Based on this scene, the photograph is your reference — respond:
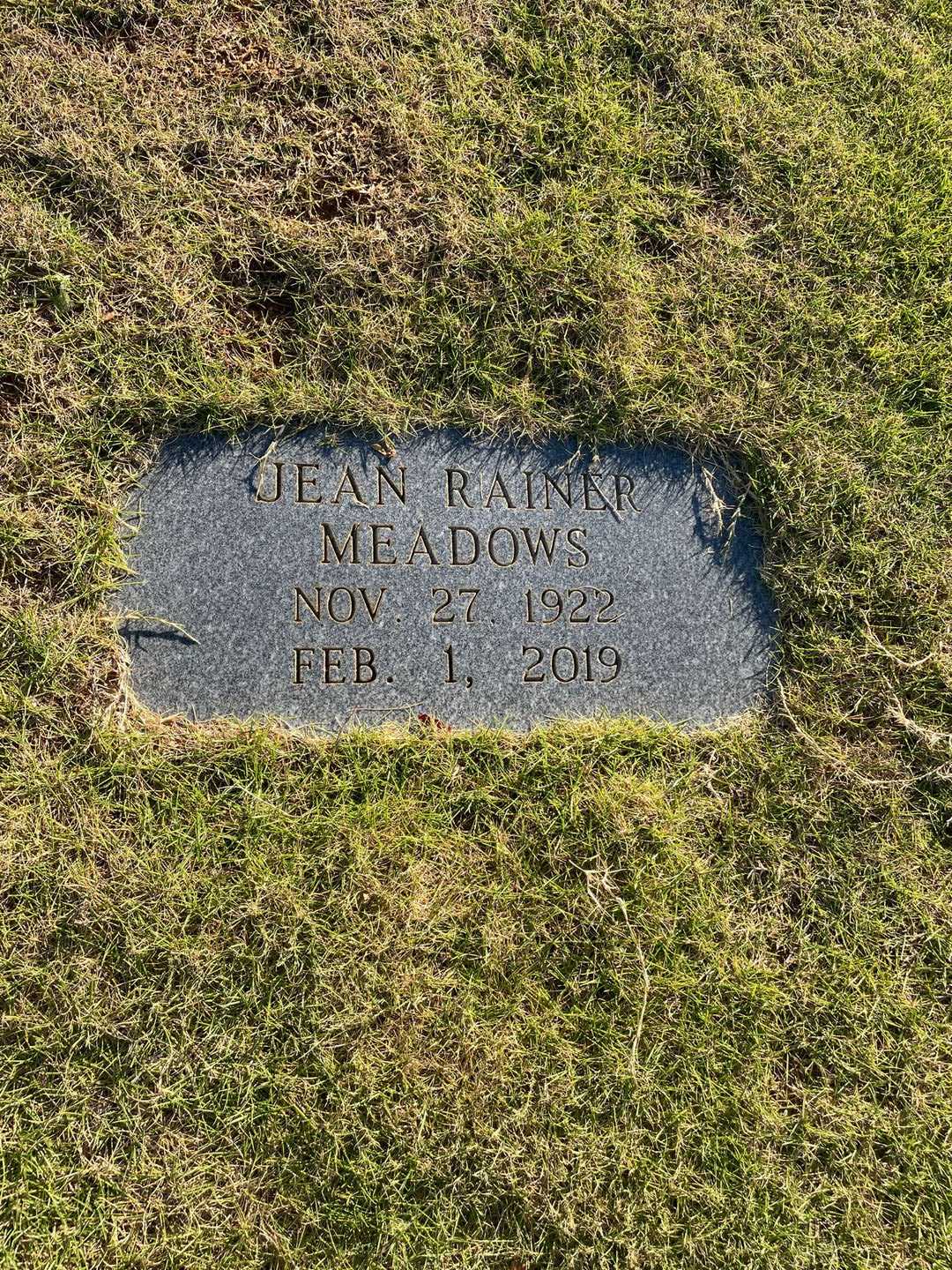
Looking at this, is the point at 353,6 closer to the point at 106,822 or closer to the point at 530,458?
the point at 530,458

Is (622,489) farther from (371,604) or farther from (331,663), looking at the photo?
(331,663)

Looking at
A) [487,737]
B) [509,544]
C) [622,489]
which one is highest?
[622,489]

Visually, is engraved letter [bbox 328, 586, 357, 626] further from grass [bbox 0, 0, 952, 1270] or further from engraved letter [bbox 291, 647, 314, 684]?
grass [bbox 0, 0, 952, 1270]

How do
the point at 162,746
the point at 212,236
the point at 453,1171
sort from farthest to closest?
the point at 212,236 → the point at 162,746 → the point at 453,1171

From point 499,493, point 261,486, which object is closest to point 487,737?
point 499,493

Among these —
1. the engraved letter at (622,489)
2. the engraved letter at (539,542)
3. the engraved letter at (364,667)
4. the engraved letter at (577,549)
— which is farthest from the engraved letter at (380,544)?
the engraved letter at (622,489)

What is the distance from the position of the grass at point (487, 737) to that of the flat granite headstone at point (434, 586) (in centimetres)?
10

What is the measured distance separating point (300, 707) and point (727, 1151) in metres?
1.62

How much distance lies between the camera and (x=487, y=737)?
7.43ft

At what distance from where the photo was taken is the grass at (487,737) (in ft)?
6.73

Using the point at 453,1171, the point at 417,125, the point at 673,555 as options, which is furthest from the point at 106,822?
the point at 417,125

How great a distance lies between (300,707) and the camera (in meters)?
2.24

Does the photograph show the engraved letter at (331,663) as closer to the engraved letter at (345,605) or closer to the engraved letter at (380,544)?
the engraved letter at (345,605)

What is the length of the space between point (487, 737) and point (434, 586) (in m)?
0.45
